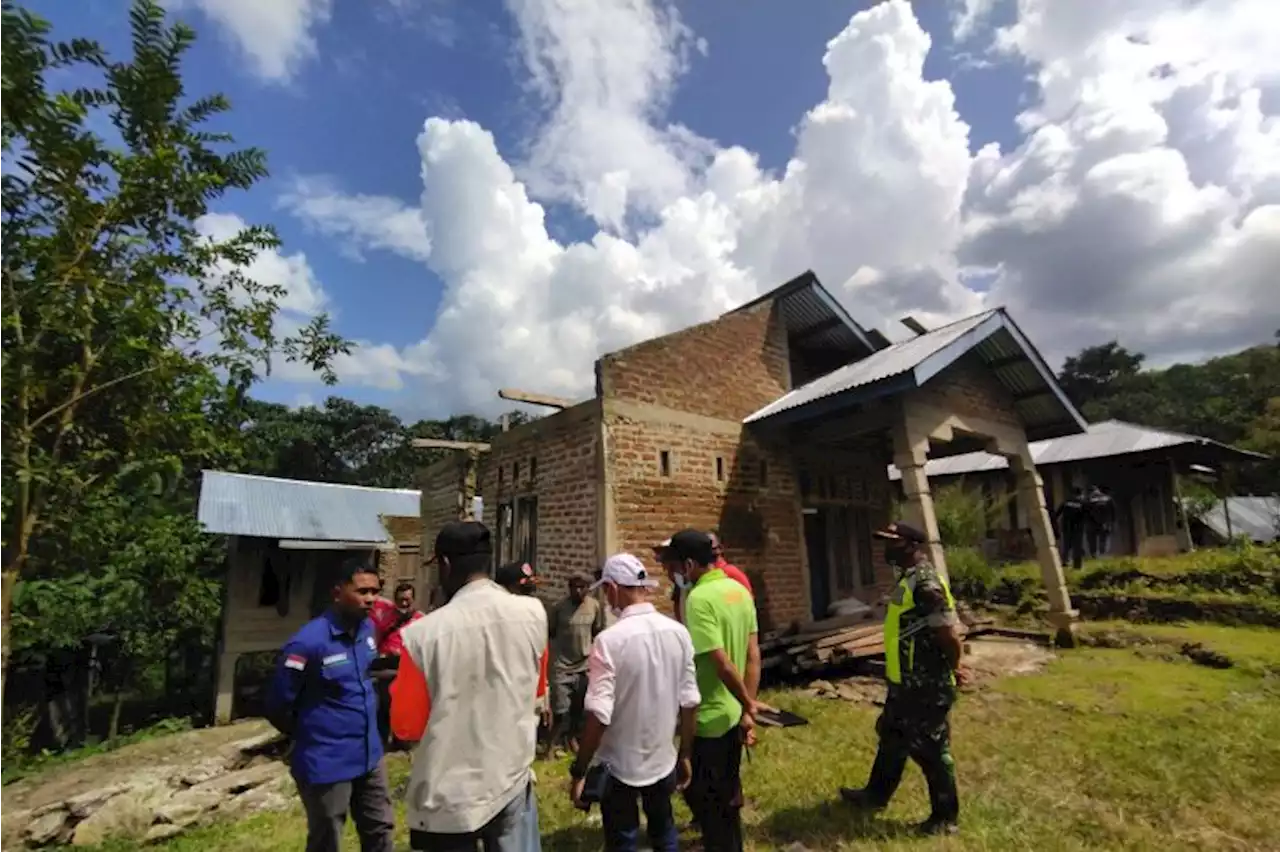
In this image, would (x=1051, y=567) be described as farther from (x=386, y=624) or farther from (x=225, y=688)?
(x=225, y=688)

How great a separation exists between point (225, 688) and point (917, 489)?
618 inches

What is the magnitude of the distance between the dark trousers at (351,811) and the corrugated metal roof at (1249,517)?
22.7 m

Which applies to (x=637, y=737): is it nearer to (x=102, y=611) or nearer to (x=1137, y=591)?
(x=1137, y=591)

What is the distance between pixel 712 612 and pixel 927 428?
5733 millimetres

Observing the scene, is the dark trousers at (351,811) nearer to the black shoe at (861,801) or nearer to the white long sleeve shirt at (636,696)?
the white long sleeve shirt at (636,696)

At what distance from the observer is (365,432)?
34062mm

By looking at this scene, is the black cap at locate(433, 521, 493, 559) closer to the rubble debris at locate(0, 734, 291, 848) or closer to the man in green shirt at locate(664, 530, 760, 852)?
the man in green shirt at locate(664, 530, 760, 852)

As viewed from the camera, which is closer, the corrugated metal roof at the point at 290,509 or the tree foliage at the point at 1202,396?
the corrugated metal roof at the point at 290,509

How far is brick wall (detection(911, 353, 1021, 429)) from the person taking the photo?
27.2 ft

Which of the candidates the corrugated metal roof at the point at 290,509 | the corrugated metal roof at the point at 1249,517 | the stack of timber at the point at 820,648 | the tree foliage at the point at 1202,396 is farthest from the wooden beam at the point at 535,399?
the tree foliage at the point at 1202,396

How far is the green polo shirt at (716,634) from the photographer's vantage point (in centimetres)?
314

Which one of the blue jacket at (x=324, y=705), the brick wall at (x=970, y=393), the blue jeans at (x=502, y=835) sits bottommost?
the blue jeans at (x=502, y=835)

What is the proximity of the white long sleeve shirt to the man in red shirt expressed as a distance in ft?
8.29

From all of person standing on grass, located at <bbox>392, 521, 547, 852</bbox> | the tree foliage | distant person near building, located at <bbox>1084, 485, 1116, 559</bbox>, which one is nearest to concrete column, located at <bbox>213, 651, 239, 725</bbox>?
person standing on grass, located at <bbox>392, 521, 547, 852</bbox>
